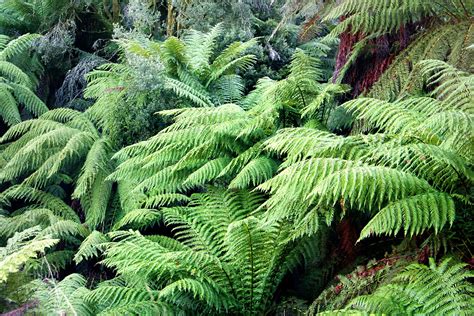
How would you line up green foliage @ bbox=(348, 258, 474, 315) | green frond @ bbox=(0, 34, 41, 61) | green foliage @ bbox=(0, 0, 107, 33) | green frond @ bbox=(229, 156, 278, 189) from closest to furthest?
green foliage @ bbox=(348, 258, 474, 315) < green frond @ bbox=(229, 156, 278, 189) < green frond @ bbox=(0, 34, 41, 61) < green foliage @ bbox=(0, 0, 107, 33)

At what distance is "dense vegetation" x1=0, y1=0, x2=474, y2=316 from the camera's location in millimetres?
2139

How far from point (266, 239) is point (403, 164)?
798mm

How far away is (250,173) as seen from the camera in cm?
297

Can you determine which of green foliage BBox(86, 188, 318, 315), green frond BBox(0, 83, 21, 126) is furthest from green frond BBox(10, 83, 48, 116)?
green foliage BBox(86, 188, 318, 315)

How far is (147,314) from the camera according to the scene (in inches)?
102

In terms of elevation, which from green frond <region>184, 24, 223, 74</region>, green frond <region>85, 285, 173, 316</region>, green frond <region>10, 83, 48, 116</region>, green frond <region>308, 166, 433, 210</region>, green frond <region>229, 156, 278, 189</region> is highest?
green frond <region>308, 166, 433, 210</region>

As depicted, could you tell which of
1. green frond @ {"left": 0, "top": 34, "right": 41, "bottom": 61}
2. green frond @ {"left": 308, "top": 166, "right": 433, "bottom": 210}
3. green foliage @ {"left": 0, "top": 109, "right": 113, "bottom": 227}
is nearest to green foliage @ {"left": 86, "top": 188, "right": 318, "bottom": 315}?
green frond @ {"left": 308, "top": 166, "right": 433, "bottom": 210}

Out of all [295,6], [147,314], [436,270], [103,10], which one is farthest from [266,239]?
[103,10]

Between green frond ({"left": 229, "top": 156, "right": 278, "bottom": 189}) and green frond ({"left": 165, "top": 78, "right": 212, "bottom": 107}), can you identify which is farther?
green frond ({"left": 165, "top": 78, "right": 212, "bottom": 107})

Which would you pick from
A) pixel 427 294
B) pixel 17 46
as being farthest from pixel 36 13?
pixel 427 294

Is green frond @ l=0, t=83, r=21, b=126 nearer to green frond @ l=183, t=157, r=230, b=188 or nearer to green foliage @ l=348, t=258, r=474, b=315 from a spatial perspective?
green frond @ l=183, t=157, r=230, b=188

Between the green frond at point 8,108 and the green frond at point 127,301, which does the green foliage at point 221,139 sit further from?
the green frond at point 8,108

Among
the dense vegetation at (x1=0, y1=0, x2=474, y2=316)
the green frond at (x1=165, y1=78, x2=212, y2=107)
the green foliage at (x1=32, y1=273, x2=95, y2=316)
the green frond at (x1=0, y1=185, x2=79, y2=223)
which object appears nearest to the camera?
the dense vegetation at (x1=0, y1=0, x2=474, y2=316)

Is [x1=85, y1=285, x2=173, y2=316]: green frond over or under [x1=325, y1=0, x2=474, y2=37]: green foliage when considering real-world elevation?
under
